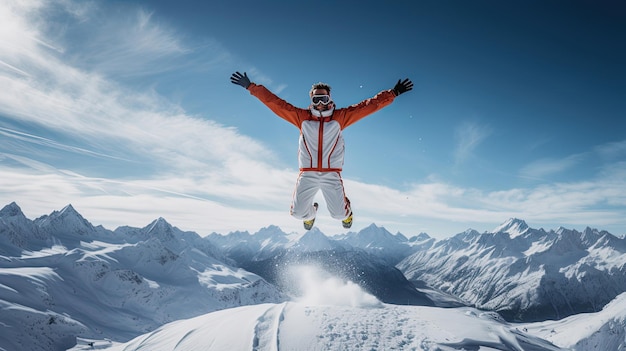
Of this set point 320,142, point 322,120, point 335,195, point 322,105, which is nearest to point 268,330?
point 335,195

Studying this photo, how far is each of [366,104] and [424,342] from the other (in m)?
11.8

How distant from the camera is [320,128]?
10352 millimetres

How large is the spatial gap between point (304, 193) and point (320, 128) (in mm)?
2231

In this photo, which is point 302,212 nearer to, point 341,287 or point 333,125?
point 333,125

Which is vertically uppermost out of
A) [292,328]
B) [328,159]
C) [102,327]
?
[328,159]

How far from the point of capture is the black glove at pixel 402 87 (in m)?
10.1

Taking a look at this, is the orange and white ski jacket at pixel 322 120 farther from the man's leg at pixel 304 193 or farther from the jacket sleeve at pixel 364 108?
the man's leg at pixel 304 193

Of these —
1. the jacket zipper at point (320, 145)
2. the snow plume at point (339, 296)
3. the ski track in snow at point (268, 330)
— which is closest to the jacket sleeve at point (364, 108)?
the jacket zipper at point (320, 145)

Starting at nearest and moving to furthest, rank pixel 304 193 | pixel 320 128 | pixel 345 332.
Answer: pixel 320 128, pixel 304 193, pixel 345 332

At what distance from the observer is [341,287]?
24969mm

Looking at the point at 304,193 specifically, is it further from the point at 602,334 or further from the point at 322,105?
the point at 602,334

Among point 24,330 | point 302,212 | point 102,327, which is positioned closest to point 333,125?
point 302,212

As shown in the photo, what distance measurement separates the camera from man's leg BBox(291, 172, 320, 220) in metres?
11.0

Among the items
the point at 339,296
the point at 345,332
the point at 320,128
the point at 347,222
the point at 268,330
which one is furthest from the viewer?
the point at 339,296
